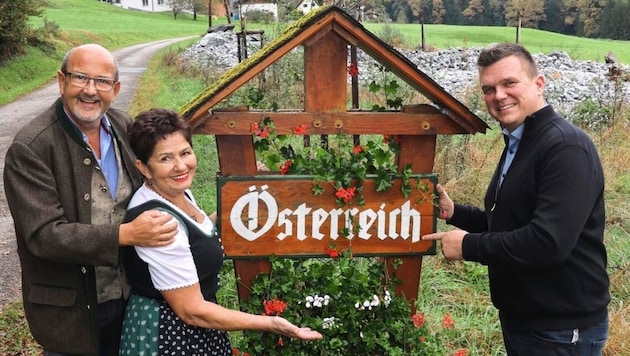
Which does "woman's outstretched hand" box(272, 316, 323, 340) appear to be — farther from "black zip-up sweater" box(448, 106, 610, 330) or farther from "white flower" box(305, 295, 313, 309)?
"black zip-up sweater" box(448, 106, 610, 330)

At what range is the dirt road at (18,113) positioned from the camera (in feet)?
16.2

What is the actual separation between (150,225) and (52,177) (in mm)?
424

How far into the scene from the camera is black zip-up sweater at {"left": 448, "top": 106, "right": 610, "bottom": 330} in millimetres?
2125

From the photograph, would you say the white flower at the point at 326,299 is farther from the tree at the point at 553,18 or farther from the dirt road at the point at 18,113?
the tree at the point at 553,18

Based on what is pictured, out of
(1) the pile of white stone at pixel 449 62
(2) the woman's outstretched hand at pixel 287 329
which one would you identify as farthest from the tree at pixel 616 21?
(2) the woman's outstretched hand at pixel 287 329

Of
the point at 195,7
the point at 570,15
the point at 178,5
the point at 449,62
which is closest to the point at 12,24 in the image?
the point at 449,62

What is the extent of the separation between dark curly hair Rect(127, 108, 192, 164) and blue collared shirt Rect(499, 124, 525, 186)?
1.28 meters

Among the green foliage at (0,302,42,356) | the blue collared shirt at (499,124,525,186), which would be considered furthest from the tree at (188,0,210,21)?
the blue collared shirt at (499,124,525,186)

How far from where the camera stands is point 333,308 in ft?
9.61

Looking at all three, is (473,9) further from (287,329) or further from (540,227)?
(287,329)

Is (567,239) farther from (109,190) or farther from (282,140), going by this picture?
(109,190)

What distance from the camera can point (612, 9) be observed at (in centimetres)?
4975

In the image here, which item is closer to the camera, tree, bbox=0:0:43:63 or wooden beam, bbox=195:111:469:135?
wooden beam, bbox=195:111:469:135

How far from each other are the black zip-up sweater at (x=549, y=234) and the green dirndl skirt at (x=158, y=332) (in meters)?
1.13
